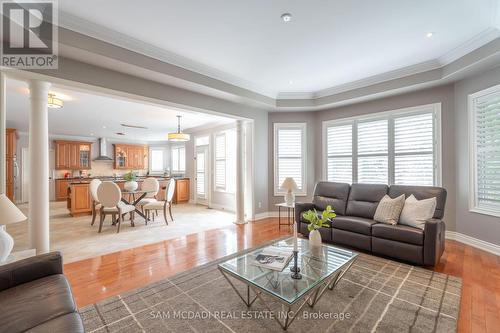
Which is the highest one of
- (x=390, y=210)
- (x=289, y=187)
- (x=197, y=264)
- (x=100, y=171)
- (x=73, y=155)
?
(x=73, y=155)

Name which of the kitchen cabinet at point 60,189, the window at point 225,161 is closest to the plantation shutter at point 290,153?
the window at point 225,161

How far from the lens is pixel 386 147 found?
14.8 feet

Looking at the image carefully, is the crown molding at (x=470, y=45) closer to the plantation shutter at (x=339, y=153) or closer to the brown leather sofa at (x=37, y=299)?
the plantation shutter at (x=339, y=153)

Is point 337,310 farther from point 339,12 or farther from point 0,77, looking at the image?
point 0,77

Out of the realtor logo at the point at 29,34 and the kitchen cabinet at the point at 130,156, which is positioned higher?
the realtor logo at the point at 29,34

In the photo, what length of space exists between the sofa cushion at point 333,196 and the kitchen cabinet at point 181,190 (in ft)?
17.5

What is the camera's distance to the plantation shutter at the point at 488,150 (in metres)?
3.25

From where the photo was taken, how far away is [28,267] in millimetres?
1658

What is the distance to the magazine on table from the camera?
196 cm

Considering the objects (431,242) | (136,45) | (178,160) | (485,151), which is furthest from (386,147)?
(178,160)

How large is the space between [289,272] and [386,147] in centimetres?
373

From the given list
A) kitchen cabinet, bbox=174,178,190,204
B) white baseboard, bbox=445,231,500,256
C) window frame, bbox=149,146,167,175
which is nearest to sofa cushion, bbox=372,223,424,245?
→ white baseboard, bbox=445,231,500,256

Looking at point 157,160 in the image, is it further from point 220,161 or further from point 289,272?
point 289,272

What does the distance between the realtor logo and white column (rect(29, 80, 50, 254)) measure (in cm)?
28
